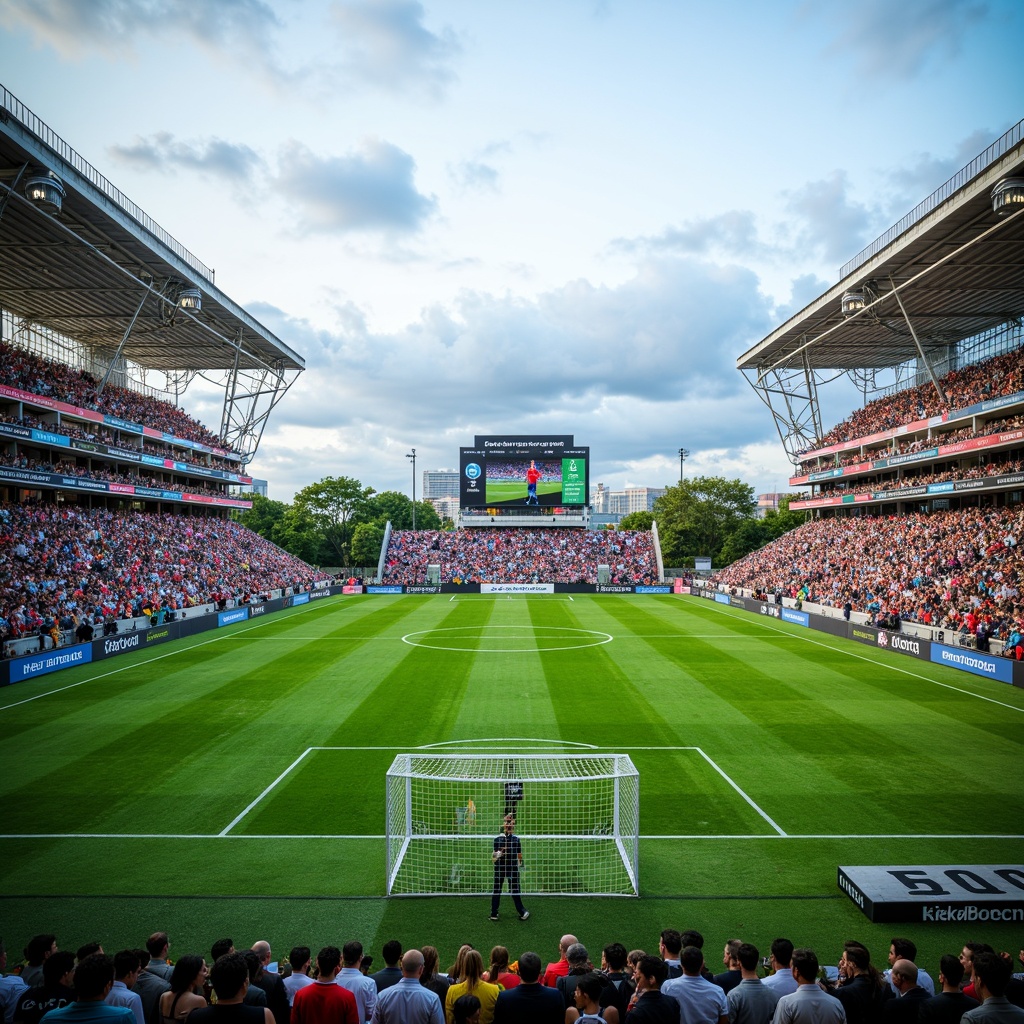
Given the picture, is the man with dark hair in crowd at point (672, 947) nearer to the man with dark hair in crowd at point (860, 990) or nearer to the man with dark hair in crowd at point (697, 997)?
the man with dark hair in crowd at point (697, 997)

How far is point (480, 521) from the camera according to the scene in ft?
205

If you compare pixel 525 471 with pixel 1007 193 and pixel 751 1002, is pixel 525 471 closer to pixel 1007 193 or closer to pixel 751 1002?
pixel 1007 193

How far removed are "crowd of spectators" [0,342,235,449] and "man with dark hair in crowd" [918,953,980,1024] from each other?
3950 centimetres

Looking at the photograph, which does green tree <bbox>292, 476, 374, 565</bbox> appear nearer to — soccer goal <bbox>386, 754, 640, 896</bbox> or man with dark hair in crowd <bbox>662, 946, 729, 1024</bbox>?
soccer goal <bbox>386, 754, 640, 896</bbox>

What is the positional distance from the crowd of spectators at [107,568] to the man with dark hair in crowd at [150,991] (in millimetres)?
23000

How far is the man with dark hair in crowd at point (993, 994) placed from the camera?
4.63m

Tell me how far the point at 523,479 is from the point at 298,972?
183 ft

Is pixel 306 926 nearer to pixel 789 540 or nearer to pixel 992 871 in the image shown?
pixel 992 871

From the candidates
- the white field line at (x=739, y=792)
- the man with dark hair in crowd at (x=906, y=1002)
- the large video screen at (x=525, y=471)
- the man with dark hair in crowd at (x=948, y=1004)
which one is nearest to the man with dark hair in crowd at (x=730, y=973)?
the man with dark hair in crowd at (x=906, y=1002)

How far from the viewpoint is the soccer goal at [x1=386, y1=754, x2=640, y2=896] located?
9.93 m

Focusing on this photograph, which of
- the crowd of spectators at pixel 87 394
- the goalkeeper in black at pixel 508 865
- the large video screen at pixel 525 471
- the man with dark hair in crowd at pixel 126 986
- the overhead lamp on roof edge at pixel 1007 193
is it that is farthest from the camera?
the large video screen at pixel 525 471

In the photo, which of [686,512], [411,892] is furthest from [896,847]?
[686,512]

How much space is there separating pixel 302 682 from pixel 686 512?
60731 mm

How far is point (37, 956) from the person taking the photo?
227 inches
